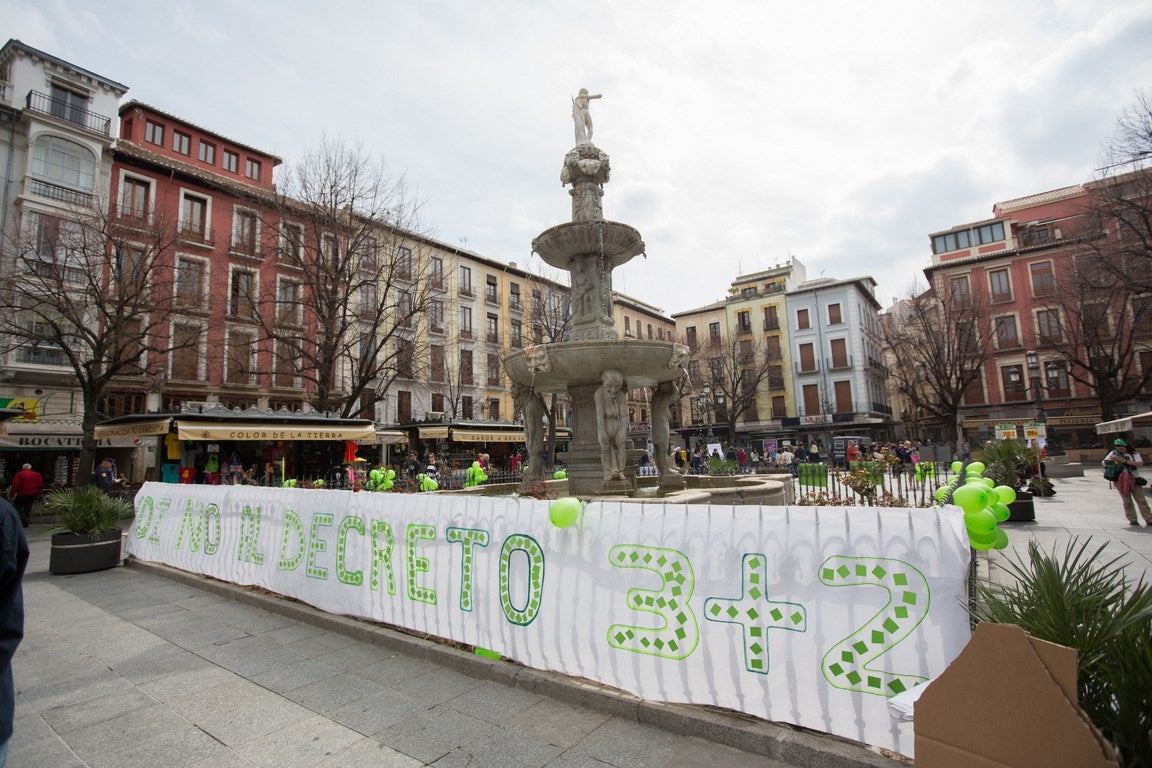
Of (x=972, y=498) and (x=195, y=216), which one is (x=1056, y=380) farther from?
(x=195, y=216)

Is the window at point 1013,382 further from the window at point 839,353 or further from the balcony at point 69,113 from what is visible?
the balcony at point 69,113

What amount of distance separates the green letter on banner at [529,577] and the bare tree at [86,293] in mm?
17371

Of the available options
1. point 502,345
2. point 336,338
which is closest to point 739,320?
point 502,345

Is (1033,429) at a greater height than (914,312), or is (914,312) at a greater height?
(914,312)

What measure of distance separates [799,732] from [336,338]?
1985cm

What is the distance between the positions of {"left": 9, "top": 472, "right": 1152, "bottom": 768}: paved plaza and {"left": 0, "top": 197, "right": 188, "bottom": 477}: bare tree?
13983mm

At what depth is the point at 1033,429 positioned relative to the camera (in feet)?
55.5

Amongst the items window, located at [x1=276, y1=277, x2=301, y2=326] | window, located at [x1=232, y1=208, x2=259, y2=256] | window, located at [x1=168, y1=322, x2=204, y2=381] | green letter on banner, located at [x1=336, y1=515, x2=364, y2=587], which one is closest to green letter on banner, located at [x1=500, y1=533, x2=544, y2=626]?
green letter on banner, located at [x1=336, y1=515, x2=364, y2=587]

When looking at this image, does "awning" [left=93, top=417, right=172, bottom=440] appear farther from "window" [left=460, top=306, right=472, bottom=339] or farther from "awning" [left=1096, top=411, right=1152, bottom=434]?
"awning" [left=1096, top=411, right=1152, bottom=434]

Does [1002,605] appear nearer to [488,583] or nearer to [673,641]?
[673,641]

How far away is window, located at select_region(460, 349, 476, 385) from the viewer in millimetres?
37125


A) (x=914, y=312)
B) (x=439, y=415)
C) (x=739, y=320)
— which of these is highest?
(x=739, y=320)

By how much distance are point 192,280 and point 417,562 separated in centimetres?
2783

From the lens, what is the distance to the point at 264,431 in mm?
15797
